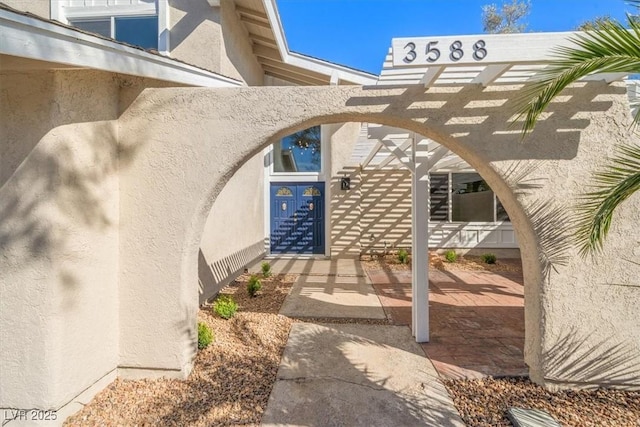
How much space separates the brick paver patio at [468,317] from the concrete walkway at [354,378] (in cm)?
34

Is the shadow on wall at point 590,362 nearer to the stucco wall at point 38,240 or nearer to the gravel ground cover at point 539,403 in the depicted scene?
the gravel ground cover at point 539,403

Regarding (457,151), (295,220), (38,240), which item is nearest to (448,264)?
(295,220)

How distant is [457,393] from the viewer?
136 inches

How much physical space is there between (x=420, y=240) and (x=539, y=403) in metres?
2.22

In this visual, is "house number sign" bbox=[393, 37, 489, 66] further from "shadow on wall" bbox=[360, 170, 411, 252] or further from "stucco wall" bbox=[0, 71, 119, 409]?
"shadow on wall" bbox=[360, 170, 411, 252]

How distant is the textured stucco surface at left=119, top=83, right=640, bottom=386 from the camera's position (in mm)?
3500

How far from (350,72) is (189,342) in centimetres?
775

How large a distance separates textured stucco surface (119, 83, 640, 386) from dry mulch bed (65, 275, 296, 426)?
0.30 m

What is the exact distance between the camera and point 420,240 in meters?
4.62

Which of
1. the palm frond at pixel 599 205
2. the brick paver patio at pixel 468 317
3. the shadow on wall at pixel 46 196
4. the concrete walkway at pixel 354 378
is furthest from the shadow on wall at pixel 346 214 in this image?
the shadow on wall at pixel 46 196

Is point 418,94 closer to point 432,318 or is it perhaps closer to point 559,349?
point 559,349

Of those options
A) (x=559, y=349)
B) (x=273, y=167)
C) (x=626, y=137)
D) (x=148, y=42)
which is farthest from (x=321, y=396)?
(x=273, y=167)

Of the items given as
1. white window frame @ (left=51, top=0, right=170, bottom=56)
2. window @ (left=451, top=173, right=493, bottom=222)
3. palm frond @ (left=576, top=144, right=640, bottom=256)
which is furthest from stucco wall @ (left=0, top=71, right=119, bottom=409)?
window @ (left=451, top=173, right=493, bottom=222)

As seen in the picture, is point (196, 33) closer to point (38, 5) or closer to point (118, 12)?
point (118, 12)
